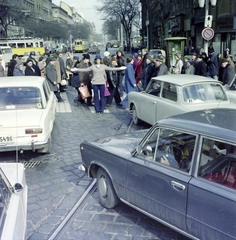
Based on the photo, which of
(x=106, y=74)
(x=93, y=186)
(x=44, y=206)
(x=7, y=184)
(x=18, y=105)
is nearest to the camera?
(x=7, y=184)

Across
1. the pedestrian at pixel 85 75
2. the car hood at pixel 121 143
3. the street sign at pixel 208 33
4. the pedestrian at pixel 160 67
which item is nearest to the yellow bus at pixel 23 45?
the street sign at pixel 208 33

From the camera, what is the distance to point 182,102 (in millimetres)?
6656

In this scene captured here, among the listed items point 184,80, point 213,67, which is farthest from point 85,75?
point 213,67

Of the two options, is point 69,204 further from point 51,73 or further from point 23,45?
point 23,45

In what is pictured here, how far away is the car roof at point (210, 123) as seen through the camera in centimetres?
296

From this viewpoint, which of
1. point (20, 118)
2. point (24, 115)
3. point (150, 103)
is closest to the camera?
point (20, 118)

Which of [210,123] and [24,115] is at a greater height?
[210,123]

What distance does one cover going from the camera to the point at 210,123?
322 centimetres

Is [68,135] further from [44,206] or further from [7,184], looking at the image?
[7,184]

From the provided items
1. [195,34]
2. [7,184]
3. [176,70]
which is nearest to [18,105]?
[7,184]

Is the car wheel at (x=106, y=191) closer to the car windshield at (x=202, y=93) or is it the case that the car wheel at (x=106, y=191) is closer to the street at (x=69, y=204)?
the street at (x=69, y=204)

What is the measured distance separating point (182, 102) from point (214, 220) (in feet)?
13.2

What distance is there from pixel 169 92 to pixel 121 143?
3103 millimetres

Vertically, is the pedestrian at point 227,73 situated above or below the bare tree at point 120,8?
below
